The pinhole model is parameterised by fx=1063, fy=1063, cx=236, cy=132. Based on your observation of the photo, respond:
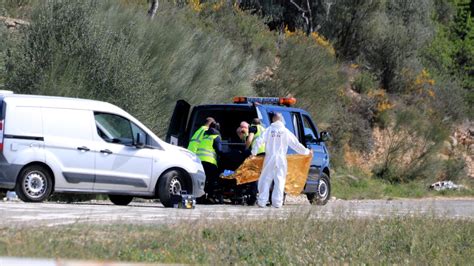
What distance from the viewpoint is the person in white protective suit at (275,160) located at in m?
19.1

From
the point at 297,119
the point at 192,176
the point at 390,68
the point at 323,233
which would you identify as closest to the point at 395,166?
the point at 390,68

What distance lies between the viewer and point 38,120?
17.4 m

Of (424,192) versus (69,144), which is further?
(424,192)

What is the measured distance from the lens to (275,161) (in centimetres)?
1916

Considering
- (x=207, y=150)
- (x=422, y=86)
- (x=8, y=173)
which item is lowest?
(x=8, y=173)

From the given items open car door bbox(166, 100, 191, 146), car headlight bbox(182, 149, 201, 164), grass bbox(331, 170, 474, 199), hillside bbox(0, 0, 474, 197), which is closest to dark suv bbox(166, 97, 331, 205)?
open car door bbox(166, 100, 191, 146)

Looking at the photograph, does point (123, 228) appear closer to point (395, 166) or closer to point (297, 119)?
point (297, 119)

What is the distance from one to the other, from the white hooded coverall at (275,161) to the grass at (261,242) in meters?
3.22

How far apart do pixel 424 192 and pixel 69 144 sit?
59.4ft

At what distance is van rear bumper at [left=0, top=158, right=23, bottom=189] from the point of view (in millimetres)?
17078

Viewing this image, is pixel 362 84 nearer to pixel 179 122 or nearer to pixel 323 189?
pixel 323 189

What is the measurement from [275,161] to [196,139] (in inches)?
73.6

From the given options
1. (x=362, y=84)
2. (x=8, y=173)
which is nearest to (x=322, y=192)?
(x=8, y=173)

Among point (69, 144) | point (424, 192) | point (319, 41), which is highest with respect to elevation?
point (319, 41)
